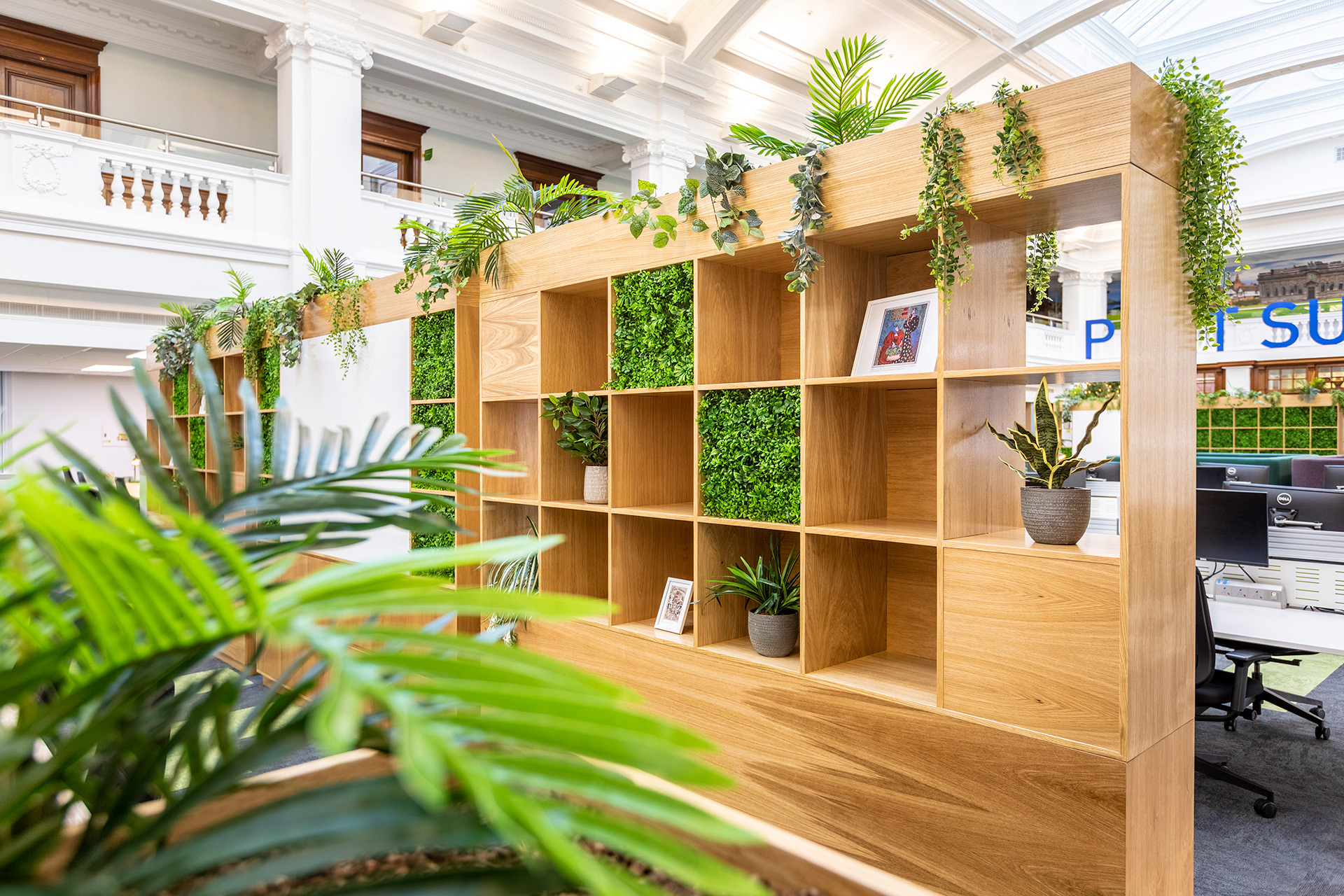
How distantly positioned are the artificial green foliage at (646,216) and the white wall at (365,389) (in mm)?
1690

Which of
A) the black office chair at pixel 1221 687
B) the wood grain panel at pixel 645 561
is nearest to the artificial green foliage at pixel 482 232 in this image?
the wood grain panel at pixel 645 561

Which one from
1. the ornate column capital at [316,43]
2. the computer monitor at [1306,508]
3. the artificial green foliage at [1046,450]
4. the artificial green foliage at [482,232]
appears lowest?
the computer monitor at [1306,508]

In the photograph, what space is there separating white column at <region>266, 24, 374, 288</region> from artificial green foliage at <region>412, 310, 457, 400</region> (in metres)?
4.69

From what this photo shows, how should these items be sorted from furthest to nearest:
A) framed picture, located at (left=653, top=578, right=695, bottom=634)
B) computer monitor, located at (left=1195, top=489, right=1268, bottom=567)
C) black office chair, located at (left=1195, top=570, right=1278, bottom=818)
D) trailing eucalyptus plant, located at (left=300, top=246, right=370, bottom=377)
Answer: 1. trailing eucalyptus plant, located at (left=300, top=246, right=370, bottom=377)
2. computer monitor, located at (left=1195, top=489, right=1268, bottom=567)
3. black office chair, located at (left=1195, top=570, right=1278, bottom=818)
4. framed picture, located at (left=653, top=578, right=695, bottom=634)

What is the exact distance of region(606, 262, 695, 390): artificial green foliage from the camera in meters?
2.89

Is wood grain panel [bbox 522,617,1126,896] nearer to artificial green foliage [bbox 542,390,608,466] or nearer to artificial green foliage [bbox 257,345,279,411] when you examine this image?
artificial green foliage [bbox 542,390,608,466]

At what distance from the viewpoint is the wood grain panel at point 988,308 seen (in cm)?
227

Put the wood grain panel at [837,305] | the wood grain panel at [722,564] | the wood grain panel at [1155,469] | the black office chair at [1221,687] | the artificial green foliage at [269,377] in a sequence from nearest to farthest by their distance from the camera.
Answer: the wood grain panel at [1155,469] → the wood grain panel at [837,305] → the wood grain panel at [722,564] → the black office chair at [1221,687] → the artificial green foliage at [269,377]

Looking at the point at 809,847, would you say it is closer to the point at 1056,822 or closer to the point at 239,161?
the point at 1056,822

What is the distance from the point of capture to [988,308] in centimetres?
241

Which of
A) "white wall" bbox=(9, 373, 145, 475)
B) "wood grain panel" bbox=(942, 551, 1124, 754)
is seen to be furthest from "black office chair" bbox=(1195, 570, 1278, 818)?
"white wall" bbox=(9, 373, 145, 475)

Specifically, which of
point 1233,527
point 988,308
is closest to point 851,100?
point 988,308

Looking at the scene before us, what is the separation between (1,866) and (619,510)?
255 cm

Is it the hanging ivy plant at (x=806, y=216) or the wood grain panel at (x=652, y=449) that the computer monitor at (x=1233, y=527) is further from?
the hanging ivy plant at (x=806, y=216)
